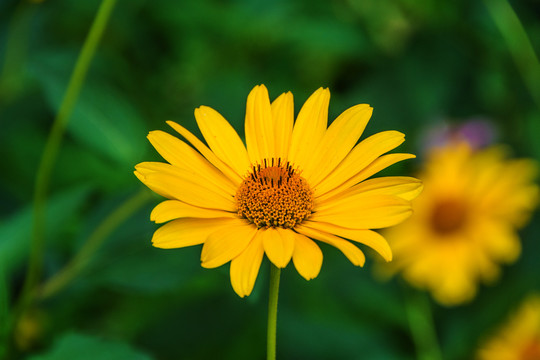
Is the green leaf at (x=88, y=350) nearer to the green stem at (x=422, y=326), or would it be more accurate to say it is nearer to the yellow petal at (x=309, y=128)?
the yellow petal at (x=309, y=128)

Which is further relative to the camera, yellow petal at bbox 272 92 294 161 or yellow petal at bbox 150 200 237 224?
yellow petal at bbox 272 92 294 161

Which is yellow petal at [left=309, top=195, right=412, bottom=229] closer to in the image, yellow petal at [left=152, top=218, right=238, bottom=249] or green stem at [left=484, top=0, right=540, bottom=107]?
yellow petal at [left=152, top=218, right=238, bottom=249]

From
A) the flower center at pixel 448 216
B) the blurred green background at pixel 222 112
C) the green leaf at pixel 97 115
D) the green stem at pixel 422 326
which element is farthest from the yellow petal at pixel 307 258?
the flower center at pixel 448 216

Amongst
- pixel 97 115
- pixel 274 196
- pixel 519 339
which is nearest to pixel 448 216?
pixel 519 339

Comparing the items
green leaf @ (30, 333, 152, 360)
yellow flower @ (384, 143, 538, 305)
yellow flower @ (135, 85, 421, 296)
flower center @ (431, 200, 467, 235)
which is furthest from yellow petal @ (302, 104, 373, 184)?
flower center @ (431, 200, 467, 235)

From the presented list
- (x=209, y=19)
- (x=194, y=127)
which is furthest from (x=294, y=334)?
(x=209, y=19)

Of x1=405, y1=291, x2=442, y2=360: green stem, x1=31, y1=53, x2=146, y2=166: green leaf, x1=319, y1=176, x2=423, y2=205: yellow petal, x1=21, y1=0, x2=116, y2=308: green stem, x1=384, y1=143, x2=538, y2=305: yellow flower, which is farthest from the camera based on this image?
x1=384, y1=143, x2=538, y2=305: yellow flower

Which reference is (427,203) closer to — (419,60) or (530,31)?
(419,60)
